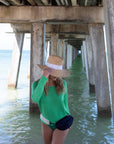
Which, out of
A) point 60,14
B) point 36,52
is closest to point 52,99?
point 36,52

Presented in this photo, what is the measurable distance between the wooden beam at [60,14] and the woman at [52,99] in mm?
5013

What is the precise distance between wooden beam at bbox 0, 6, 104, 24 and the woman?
5013 mm

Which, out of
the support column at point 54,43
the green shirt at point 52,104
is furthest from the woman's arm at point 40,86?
the support column at point 54,43

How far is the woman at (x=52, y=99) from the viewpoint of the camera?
254 cm

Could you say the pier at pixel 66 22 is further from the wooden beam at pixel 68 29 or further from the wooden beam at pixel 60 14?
the wooden beam at pixel 68 29

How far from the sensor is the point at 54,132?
2.55 meters

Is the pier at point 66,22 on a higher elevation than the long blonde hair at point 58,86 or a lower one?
higher

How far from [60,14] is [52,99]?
5261mm

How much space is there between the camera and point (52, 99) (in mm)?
2600

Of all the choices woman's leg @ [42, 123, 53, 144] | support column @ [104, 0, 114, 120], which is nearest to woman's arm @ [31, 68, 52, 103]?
woman's leg @ [42, 123, 53, 144]

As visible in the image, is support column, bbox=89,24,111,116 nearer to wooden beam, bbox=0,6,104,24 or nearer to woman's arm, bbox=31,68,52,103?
wooden beam, bbox=0,6,104,24

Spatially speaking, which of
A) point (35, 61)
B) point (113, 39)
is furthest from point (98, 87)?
point (113, 39)

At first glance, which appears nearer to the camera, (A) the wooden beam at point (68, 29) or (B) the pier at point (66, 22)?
(B) the pier at point (66, 22)

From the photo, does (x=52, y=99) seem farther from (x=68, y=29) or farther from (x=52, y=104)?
(x=68, y=29)
